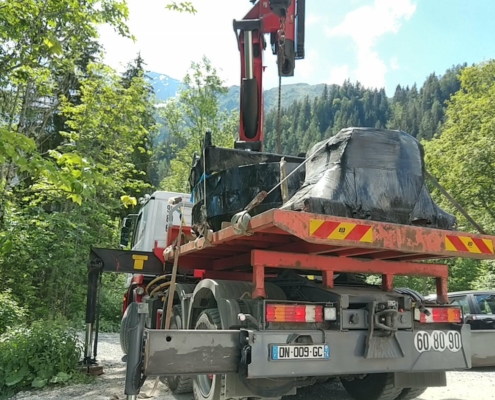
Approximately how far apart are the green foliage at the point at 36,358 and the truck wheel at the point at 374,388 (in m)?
3.77

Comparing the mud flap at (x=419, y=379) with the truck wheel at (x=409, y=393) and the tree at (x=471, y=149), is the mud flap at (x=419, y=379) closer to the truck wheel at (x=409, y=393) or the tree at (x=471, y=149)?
the truck wheel at (x=409, y=393)

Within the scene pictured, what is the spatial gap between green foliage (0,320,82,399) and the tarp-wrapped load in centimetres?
463

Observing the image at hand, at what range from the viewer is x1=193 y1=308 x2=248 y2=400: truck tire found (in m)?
3.86

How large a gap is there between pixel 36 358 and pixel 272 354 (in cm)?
464

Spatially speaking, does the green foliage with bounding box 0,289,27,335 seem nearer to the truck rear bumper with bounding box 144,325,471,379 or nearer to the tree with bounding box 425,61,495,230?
the truck rear bumper with bounding box 144,325,471,379

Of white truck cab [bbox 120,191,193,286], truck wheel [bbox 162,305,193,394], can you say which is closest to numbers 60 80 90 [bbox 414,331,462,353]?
truck wheel [bbox 162,305,193,394]

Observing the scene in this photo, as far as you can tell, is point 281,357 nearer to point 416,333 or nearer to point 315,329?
point 315,329

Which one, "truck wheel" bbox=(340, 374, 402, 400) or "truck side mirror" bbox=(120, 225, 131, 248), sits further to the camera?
"truck side mirror" bbox=(120, 225, 131, 248)

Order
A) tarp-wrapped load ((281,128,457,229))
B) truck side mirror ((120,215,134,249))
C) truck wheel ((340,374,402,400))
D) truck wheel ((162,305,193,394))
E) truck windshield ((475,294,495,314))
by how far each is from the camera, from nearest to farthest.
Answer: tarp-wrapped load ((281,128,457,229)), truck wheel ((340,374,402,400)), truck wheel ((162,305,193,394)), truck windshield ((475,294,495,314)), truck side mirror ((120,215,134,249))

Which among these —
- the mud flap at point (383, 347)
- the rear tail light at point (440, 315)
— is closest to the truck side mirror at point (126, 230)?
the rear tail light at point (440, 315)

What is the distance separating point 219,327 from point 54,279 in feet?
38.8

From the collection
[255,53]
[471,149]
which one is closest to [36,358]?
[255,53]

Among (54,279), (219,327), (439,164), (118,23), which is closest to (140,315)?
(219,327)

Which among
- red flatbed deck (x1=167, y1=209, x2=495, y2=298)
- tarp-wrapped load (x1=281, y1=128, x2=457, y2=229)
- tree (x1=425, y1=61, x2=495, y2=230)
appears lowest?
red flatbed deck (x1=167, y1=209, x2=495, y2=298)
